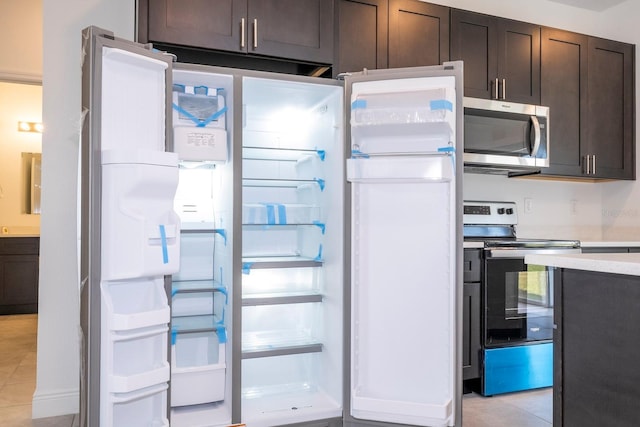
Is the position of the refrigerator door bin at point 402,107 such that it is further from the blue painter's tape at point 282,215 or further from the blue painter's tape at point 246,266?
the blue painter's tape at point 246,266

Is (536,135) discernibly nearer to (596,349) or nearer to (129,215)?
(596,349)

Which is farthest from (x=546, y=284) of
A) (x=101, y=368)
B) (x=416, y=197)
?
(x=101, y=368)

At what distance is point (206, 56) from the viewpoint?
262cm

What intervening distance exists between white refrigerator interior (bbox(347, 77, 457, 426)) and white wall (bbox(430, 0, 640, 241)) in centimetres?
145

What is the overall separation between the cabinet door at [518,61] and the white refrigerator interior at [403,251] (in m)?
1.33

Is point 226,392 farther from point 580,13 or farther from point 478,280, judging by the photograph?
point 580,13

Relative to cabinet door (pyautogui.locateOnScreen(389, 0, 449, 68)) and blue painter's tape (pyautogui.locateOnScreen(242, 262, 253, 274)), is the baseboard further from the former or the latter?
cabinet door (pyautogui.locateOnScreen(389, 0, 449, 68))

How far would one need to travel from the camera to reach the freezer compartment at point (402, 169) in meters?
2.19

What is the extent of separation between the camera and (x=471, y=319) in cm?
296

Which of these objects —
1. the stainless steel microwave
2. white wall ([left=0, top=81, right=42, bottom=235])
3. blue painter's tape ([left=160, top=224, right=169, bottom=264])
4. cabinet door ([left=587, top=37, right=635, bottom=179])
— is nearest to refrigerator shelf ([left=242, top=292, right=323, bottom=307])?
blue painter's tape ([left=160, top=224, right=169, bottom=264])

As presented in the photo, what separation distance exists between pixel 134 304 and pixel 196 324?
0.63 meters

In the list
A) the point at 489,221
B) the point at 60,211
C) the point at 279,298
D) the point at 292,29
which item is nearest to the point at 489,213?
the point at 489,221

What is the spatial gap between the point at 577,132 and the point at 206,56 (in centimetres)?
279

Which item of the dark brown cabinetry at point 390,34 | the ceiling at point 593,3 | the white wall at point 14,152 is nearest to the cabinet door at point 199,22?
the dark brown cabinetry at point 390,34
